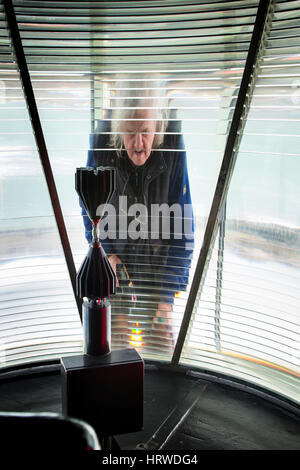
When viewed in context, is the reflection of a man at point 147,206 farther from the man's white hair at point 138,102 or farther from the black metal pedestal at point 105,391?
the black metal pedestal at point 105,391

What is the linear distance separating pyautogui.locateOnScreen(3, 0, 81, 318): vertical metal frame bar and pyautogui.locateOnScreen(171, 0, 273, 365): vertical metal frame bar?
65cm

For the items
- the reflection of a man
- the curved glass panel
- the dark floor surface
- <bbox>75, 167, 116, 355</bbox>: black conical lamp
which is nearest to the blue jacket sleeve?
the reflection of a man

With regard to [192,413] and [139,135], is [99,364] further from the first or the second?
[139,135]

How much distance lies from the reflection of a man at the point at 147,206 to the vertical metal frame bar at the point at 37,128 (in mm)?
157

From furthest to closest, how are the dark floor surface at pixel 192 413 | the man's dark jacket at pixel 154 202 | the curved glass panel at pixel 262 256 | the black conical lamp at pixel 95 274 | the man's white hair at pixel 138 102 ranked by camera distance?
the man's dark jacket at pixel 154 202, the man's white hair at pixel 138 102, the curved glass panel at pixel 262 256, the dark floor surface at pixel 192 413, the black conical lamp at pixel 95 274

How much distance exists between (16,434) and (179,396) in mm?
A: 1681

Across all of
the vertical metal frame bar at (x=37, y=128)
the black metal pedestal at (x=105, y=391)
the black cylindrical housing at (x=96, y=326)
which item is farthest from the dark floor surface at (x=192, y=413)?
the vertical metal frame bar at (x=37, y=128)

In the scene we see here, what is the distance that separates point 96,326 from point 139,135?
105 centimetres

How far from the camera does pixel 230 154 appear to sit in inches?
95.8

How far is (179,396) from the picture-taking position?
2582 millimetres

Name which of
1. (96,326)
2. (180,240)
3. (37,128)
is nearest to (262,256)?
(180,240)

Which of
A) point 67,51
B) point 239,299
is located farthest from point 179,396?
point 67,51

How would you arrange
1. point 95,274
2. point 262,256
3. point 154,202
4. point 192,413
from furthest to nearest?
point 154,202
point 262,256
point 192,413
point 95,274

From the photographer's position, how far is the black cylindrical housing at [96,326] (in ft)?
6.75
